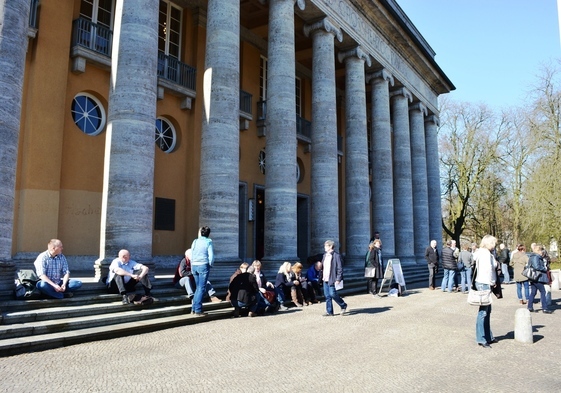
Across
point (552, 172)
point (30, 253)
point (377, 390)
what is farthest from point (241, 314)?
point (552, 172)

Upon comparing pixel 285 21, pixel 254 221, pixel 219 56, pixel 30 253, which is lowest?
pixel 30 253

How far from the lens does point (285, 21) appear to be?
1515cm

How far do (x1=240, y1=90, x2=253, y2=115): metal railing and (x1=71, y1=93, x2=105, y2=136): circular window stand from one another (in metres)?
6.37

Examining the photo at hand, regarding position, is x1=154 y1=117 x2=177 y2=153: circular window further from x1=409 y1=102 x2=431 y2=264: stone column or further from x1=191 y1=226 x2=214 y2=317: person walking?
x1=409 y1=102 x2=431 y2=264: stone column

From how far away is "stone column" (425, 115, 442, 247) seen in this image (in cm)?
2703

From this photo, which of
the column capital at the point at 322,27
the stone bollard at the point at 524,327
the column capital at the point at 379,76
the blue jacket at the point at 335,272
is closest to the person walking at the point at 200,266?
the blue jacket at the point at 335,272

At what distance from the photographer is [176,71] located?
1645cm

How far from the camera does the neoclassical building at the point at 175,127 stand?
9.94m

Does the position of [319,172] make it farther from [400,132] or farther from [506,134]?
[506,134]

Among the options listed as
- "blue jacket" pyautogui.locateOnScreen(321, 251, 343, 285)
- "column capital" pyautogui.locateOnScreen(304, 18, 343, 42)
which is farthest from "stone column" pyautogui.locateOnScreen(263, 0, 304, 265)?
"blue jacket" pyautogui.locateOnScreen(321, 251, 343, 285)

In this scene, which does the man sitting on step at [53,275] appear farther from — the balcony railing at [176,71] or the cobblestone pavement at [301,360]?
the balcony railing at [176,71]

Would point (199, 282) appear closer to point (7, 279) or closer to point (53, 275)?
point (53, 275)

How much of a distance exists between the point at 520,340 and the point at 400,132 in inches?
677

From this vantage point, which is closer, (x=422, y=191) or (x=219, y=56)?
(x=219, y=56)
